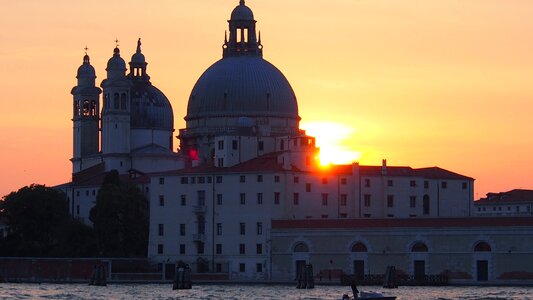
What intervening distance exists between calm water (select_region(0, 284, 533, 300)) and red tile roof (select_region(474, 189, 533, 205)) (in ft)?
253

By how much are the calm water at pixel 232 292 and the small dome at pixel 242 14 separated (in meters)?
38.9

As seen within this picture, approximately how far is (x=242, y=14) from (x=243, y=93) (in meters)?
7.42

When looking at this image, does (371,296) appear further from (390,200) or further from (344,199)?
(390,200)

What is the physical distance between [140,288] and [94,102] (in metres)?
45.5

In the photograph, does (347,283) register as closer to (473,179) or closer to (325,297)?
(325,297)

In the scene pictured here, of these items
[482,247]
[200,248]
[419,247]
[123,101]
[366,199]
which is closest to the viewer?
[482,247]

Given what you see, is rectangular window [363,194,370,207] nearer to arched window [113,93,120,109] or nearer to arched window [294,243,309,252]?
arched window [294,243,309,252]

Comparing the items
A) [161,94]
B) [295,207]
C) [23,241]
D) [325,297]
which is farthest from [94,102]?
[325,297]

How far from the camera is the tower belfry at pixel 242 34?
479 ft

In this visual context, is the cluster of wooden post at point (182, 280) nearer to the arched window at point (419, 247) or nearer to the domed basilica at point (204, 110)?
the arched window at point (419, 247)

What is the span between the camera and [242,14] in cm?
14638

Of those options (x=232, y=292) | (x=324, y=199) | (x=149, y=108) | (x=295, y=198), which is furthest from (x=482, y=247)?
(x=149, y=108)

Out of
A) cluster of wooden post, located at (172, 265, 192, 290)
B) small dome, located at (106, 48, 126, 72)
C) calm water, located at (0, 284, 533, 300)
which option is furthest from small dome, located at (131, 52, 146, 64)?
cluster of wooden post, located at (172, 265, 192, 290)

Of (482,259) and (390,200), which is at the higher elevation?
(390,200)
